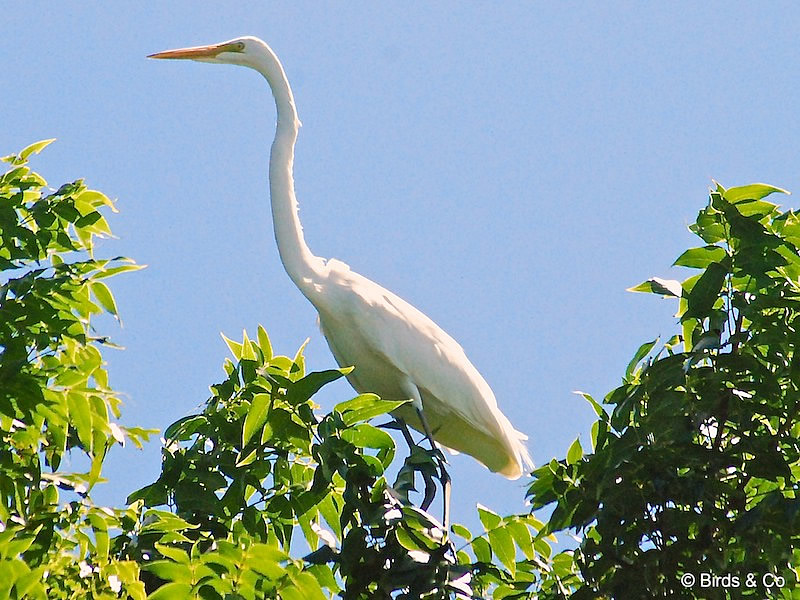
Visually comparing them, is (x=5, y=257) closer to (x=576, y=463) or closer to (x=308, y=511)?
(x=308, y=511)

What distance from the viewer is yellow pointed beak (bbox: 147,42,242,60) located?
5.55 meters

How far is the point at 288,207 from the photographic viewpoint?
4.99m

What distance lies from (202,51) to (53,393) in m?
3.21

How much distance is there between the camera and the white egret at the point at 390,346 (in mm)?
4953

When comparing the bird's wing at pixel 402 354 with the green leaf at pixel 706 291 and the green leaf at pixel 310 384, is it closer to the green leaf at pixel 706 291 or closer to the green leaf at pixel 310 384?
the green leaf at pixel 310 384

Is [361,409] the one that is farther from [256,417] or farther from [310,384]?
[256,417]

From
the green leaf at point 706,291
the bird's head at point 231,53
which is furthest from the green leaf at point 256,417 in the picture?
the bird's head at point 231,53

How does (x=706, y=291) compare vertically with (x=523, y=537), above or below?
above

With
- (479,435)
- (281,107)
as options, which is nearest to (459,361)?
(479,435)

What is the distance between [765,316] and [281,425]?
116 centimetres

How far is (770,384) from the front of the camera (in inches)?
102

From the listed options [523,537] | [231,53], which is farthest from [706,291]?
[231,53]

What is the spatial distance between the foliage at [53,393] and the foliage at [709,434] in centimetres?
112

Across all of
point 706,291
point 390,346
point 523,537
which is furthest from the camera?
point 390,346
